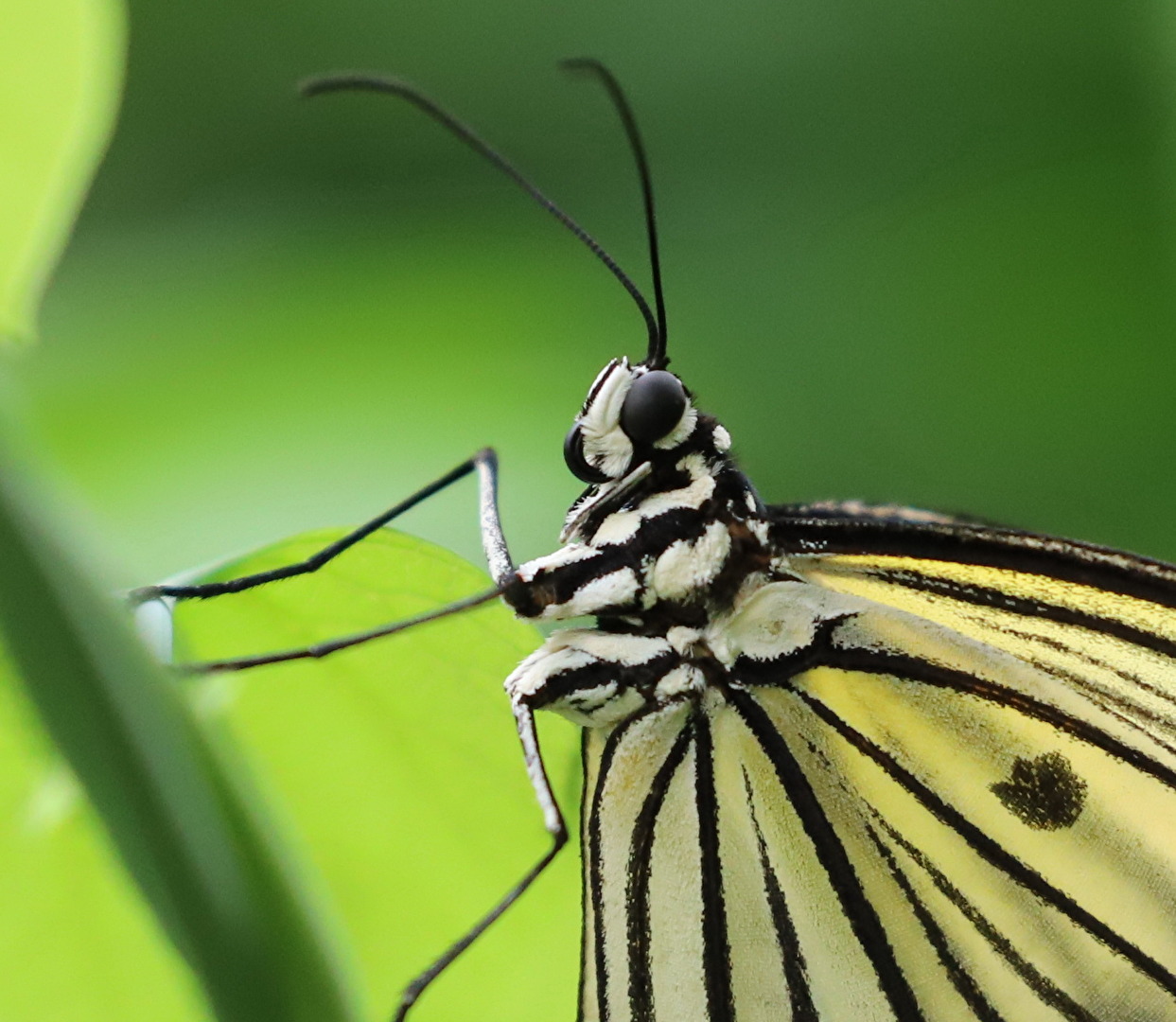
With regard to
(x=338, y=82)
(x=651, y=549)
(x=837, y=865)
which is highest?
(x=338, y=82)

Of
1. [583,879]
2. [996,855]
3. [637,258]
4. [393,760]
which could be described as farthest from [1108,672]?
[637,258]

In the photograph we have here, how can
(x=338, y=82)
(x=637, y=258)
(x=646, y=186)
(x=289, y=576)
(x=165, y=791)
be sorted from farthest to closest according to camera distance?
(x=637, y=258)
(x=646, y=186)
(x=338, y=82)
(x=289, y=576)
(x=165, y=791)

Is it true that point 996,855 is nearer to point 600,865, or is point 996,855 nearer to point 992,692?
point 992,692

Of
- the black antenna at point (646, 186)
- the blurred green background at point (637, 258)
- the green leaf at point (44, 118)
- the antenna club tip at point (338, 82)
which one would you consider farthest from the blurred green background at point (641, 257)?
the green leaf at point (44, 118)

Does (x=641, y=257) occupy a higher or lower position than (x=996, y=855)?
higher

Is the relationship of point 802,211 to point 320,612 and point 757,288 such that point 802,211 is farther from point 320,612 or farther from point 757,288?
point 320,612

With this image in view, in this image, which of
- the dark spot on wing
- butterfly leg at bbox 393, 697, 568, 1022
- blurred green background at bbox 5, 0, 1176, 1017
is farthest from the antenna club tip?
blurred green background at bbox 5, 0, 1176, 1017
